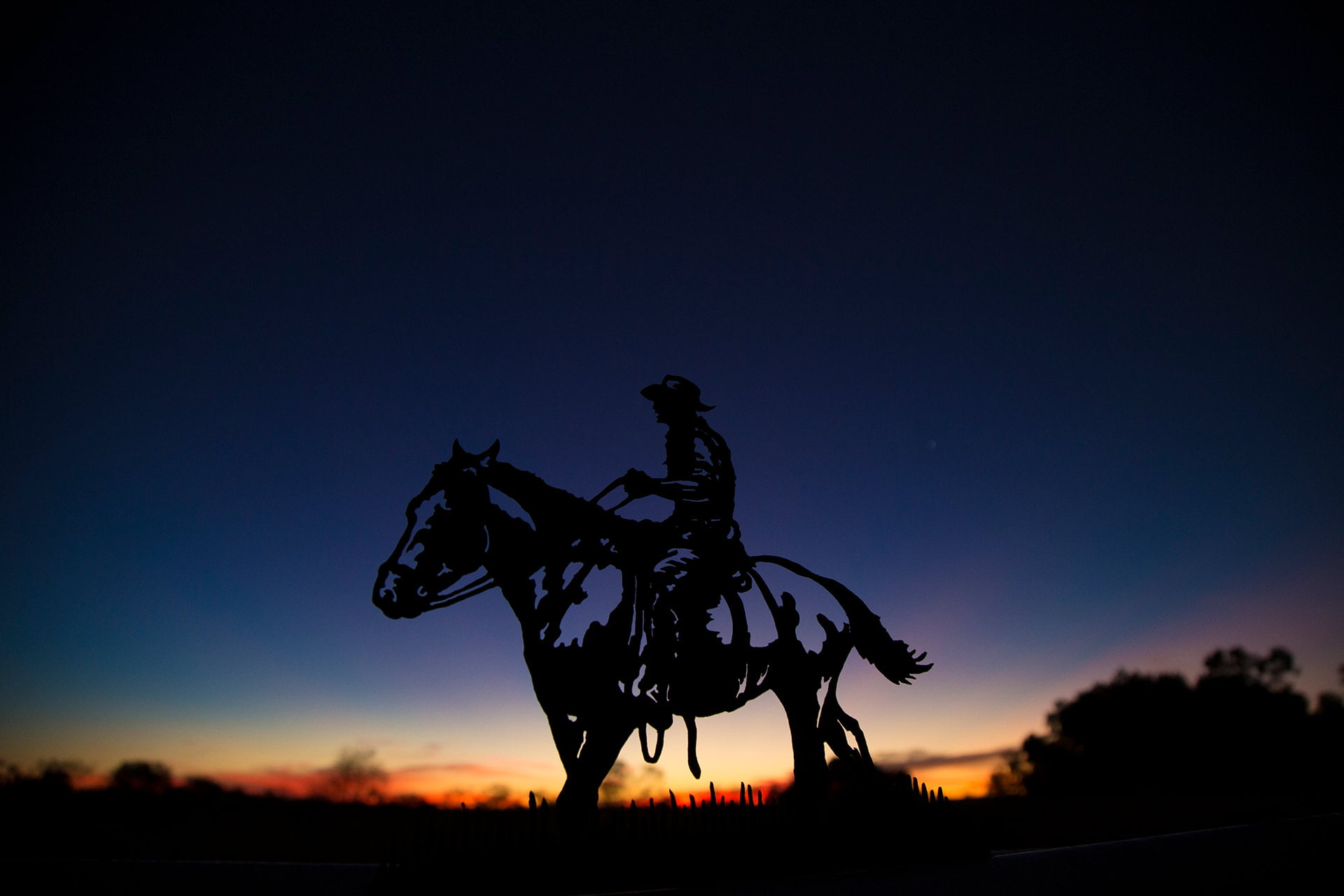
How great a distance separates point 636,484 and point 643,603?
1632 millimetres

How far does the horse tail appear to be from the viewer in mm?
10539

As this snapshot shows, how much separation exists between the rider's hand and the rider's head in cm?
123

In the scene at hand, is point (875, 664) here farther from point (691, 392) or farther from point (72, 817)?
point (72, 817)

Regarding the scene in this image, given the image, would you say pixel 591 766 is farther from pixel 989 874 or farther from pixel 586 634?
pixel 989 874

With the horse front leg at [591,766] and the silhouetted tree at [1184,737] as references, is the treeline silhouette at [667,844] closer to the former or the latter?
the horse front leg at [591,766]

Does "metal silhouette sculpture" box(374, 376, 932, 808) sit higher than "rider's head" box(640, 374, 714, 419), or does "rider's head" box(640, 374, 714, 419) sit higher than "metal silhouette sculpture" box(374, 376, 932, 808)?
"rider's head" box(640, 374, 714, 419)

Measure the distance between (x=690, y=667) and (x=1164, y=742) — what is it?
3483cm

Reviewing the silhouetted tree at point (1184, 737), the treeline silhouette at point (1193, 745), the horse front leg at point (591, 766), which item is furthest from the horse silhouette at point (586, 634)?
the silhouetted tree at point (1184, 737)

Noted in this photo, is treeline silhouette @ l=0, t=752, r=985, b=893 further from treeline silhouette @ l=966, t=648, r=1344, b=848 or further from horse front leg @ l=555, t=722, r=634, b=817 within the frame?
treeline silhouette @ l=966, t=648, r=1344, b=848

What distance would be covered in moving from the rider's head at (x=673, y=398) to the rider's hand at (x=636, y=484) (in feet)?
4.04

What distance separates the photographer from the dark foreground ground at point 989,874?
690 centimetres

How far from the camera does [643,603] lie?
9.35 metres

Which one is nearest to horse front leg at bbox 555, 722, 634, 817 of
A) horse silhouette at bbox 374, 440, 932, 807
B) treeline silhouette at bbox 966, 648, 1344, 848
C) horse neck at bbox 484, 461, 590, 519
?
horse silhouette at bbox 374, 440, 932, 807

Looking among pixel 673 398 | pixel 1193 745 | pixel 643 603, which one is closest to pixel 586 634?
pixel 643 603
